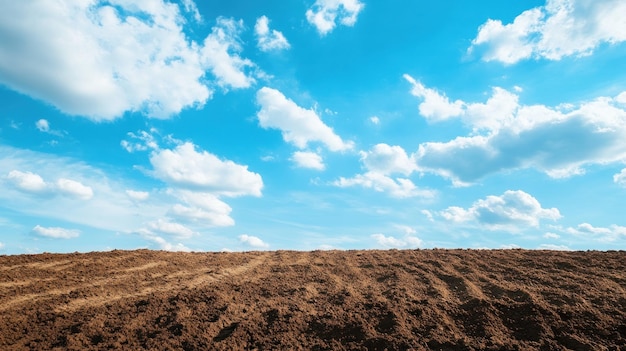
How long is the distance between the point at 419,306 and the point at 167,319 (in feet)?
17.8

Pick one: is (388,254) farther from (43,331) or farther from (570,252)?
(43,331)

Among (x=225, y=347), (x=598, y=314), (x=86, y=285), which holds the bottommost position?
(x=225, y=347)

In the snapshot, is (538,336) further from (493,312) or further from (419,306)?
(419,306)

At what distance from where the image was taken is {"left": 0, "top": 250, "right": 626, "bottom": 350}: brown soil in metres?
7.44

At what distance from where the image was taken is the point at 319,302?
9.05 metres

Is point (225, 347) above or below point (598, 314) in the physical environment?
below

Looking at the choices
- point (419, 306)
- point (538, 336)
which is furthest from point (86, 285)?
point (538, 336)

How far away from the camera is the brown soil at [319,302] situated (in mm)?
7441

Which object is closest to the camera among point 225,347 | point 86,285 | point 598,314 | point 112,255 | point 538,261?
point 225,347

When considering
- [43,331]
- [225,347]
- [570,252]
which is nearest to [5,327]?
[43,331]

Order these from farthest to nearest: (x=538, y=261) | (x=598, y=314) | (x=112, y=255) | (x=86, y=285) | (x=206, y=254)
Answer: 1. (x=206, y=254)
2. (x=112, y=255)
3. (x=538, y=261)
4. (x=86, y=285)
5. (x=598, y=314)

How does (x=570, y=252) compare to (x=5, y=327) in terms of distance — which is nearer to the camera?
(x=5, y=327)

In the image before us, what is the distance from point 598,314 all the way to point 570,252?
6.57 meters

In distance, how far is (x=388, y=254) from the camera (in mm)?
13852
